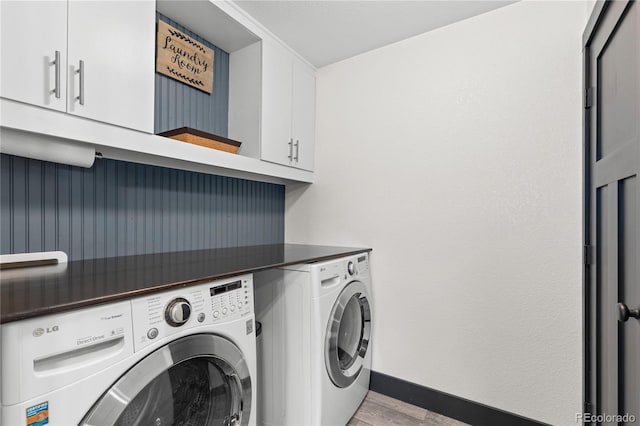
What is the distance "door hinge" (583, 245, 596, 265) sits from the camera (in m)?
1.36

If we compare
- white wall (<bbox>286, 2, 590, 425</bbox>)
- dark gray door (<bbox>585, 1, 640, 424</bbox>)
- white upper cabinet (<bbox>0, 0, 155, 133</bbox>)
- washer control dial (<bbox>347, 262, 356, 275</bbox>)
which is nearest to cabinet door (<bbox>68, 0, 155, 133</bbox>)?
white upper cabinet (<bbox>0, 0, 155, 133</bbox>)

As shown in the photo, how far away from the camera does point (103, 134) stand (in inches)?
44.9

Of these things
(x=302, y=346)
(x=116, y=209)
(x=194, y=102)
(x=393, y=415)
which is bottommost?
(x=393, y=415)

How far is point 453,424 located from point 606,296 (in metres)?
1.09

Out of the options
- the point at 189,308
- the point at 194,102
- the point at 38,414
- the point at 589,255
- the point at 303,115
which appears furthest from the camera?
the point at 303,115

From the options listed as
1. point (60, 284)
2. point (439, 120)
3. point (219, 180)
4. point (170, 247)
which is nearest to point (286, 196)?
point (219, 180)

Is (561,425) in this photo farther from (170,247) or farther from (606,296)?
(170,247)

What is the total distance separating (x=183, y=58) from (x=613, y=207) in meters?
2.15

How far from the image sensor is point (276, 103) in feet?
6.51

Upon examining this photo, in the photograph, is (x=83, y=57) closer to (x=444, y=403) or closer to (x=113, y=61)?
(x=113, y=61)

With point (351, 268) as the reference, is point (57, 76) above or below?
above

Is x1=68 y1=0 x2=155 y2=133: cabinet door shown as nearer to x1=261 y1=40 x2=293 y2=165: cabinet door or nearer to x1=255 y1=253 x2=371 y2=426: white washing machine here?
x1=261 y1=40 x2=293 y2=165: cabinet door

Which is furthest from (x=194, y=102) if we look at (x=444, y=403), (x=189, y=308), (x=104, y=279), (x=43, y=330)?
(x=444, y=403)

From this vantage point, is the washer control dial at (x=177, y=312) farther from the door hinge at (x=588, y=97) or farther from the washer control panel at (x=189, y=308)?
the door hinge at (x=588, y=97)
